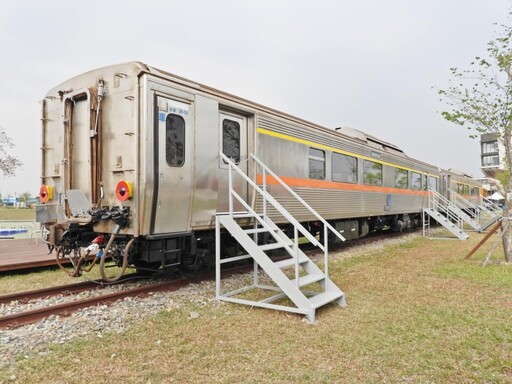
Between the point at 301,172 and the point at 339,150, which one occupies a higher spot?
the point at 339,150

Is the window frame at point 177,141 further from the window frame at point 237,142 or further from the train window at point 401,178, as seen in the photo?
the train window at point 401,178

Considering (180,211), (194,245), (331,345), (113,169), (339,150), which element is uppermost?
(339,150)

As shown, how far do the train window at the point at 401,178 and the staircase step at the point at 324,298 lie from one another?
10437mm

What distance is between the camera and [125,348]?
13.0ft

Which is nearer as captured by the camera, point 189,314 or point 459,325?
point 459,325

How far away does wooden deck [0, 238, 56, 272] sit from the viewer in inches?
315

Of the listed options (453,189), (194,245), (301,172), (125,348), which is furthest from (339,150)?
(453,189)

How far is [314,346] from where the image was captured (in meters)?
4.11

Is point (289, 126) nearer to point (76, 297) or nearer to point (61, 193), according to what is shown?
point (61, 193)

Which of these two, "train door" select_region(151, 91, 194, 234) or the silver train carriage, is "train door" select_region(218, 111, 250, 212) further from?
"train door" select_region(151, 91, 194, 234)

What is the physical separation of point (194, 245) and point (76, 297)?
189cm

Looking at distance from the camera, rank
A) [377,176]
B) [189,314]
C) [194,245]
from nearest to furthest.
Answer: [189,314] → [194,245] → [377,176]

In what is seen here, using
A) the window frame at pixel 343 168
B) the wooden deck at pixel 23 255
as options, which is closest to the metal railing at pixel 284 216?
the window frame at pixel 343 168

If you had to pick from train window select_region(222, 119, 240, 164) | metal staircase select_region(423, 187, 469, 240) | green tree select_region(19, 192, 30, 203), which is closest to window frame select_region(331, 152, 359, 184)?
train window select_region(222, 119, 240, 164)
